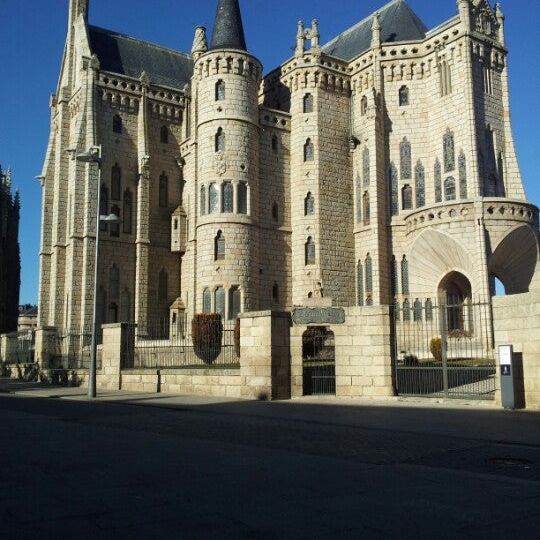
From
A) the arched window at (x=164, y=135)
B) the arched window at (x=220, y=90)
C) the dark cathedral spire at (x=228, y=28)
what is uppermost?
the dark cathedral spire at (x=228, y=28)

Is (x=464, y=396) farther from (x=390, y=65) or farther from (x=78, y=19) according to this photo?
(x=78, y=19)

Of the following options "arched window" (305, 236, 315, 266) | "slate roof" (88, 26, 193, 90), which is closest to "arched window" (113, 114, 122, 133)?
"slate roof" (88, 26, 193, 90)

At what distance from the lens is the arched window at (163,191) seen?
4149cm

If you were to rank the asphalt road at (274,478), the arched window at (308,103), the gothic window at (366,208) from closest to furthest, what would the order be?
the asphalt road at (274,478) → the gothic window at (366,208) → the arched window at (308,103)

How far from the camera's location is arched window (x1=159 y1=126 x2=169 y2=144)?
4212 cm

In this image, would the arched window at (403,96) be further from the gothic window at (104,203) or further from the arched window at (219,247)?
the gothic window at (104,203)

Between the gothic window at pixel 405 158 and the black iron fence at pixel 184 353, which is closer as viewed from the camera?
the black iron fence at pixel 184 353

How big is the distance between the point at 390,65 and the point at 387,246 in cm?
1100

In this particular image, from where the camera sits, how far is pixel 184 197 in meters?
41.8

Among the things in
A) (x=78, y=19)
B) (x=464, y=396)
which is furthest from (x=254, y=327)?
(x=78, y=19)

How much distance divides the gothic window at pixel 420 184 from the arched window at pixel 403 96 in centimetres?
381

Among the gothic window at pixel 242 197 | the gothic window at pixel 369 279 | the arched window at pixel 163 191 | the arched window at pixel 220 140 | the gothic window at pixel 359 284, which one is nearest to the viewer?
the gothic window at pixel 242 197

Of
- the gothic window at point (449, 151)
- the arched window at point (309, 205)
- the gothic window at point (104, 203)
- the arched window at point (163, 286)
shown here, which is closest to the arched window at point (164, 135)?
the gothic window at point (104, 203)

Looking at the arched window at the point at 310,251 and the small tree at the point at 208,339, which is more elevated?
the arched window at the point at 310,251
